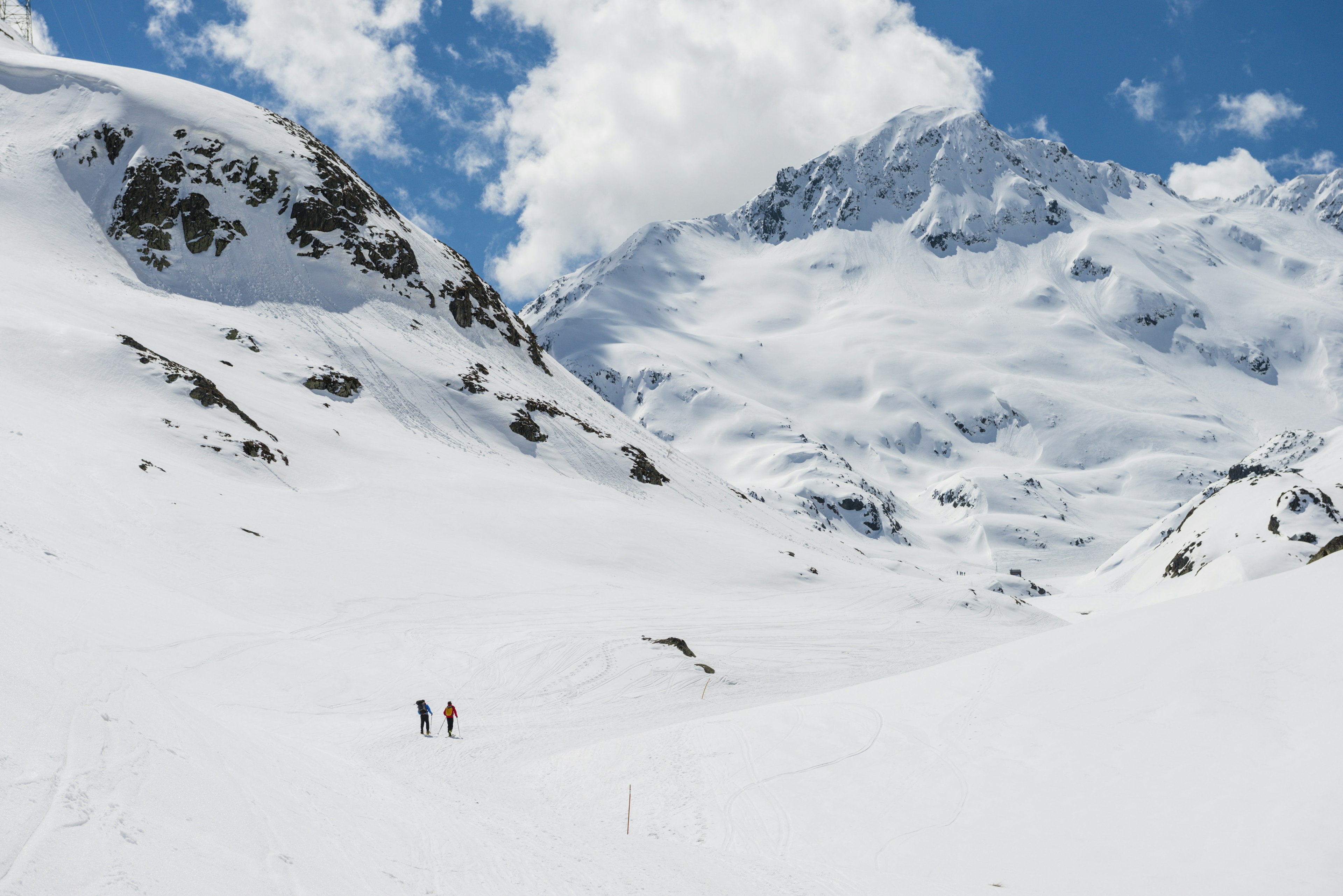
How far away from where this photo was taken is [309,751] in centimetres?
1588

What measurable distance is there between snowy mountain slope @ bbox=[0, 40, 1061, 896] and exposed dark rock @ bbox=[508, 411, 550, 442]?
264 mm

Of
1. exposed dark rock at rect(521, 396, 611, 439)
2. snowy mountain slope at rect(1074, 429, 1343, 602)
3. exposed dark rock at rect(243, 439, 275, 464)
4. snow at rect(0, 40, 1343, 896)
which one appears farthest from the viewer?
exposed dark rock at rect(521, 396, 611, 439)

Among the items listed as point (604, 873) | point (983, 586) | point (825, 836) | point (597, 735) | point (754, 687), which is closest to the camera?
point (604, 873)

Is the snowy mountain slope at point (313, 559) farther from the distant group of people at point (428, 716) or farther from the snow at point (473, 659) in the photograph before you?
the distant group of people at point (428, 716)

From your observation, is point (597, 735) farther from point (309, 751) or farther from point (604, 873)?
point (604, 873)

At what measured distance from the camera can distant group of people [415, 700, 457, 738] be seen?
20141mm

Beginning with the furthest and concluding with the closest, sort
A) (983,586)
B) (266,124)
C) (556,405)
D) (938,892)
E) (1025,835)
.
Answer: (266,124), (556,405), (983,586), (1025,835), (938,892)

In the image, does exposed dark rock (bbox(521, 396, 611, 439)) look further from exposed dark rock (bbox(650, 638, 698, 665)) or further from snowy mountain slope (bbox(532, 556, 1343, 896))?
snowy mountain slope (bbox(532, 556, 1343, 896))

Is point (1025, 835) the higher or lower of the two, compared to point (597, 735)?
higher

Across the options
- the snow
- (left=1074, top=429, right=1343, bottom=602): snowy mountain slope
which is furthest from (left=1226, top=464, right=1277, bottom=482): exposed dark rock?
the snow

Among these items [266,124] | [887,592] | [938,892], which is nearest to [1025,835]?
[938,892]

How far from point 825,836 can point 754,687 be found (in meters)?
15.6

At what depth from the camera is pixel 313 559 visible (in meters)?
33.2

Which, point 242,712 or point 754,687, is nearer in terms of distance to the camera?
point 242,712
